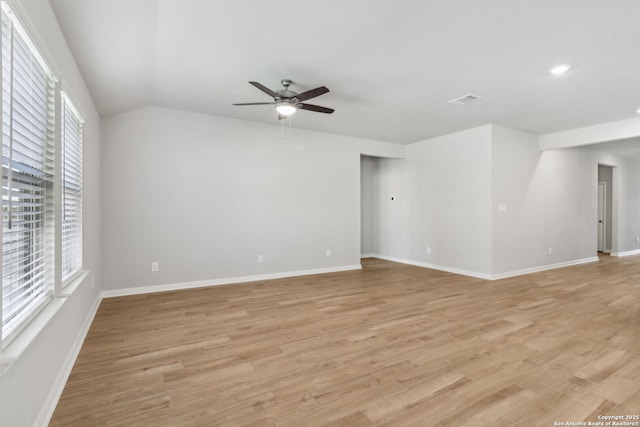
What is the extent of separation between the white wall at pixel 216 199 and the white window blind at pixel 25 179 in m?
2.47

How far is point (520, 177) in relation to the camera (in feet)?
19.0

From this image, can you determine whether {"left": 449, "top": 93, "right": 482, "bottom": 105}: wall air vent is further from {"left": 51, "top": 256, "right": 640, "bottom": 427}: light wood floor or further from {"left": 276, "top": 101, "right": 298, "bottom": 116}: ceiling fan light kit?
{"left": 51, "top": 256, "right": 640, "bottom": 427}: light wood floor

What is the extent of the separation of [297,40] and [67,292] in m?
2.68

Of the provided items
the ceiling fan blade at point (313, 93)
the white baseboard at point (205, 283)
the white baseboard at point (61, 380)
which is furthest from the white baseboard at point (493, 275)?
the white baseboard at point (61, 380)

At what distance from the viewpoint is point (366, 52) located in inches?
114

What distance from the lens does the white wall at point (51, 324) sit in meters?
1.43

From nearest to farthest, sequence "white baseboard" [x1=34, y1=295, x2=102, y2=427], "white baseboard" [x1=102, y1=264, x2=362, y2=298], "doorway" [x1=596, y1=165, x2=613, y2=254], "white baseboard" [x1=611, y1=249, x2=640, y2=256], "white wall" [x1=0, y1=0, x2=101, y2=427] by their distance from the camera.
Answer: "white wall" [x1=0, y1=0, x2=101, y2=427] < "white baseboard" [x1=34, y1=295, x2=102, y2=427] < "white baseboard" [x1=102, y1=264, x2=362, y2=298] < "white baseboard" [x1=611, y1=249, x2=640, y2=256] < "doorway" [x1=596, y1=165, x2=613, y2=254]

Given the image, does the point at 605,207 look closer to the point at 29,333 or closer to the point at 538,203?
the point at 538,203

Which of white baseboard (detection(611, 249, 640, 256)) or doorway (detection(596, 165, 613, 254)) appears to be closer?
white baseboard (detection(611, 249, 640, 256))

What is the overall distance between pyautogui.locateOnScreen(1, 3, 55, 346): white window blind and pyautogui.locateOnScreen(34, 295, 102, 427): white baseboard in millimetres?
536

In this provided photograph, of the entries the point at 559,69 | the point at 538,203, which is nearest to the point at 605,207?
the point at 538,203

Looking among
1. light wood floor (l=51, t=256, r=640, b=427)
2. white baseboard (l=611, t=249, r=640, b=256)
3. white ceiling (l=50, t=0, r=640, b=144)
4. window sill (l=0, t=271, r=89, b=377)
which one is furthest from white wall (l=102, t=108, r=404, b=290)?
white baseboard (l=611, t=249, r=640, b=256)

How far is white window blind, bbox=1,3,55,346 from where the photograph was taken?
1442mm

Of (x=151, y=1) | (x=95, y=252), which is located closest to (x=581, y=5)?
(x=151, y=1)
